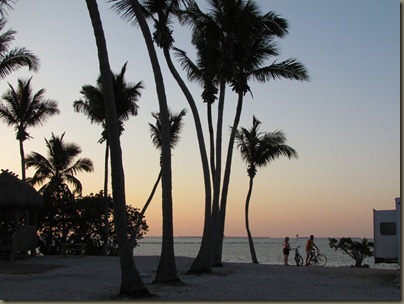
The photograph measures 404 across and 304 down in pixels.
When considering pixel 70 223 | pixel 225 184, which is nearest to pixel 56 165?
pixel 70 223

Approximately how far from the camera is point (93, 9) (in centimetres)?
1430

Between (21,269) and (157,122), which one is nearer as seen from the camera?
(21,269)

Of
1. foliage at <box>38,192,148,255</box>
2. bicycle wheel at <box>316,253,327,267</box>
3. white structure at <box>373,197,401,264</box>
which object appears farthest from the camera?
foliage at <box>38,192,148,255</box>

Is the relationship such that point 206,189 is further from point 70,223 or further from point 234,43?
point 70,223

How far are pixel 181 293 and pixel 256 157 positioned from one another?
817 inches

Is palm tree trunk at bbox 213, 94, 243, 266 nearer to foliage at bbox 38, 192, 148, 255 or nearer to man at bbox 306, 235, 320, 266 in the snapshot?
man at bbox 306, 235, 320, 266

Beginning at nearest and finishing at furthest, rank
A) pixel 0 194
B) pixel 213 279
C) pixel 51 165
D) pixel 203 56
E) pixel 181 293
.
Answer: pixel 181 293 < pixel 213 279 < pixel 203 56 < pixel 0 194 < pixel 51 165

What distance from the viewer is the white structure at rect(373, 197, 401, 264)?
20500 mm

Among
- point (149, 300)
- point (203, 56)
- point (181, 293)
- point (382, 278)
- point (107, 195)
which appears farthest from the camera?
point (107, 195)

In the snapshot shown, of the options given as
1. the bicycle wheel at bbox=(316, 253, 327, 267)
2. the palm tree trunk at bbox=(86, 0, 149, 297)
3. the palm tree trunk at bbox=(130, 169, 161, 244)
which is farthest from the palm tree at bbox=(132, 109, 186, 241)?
the palm tree trunk at bbox=(86, 0, 149, 297)

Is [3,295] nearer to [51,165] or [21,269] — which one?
[21,269]

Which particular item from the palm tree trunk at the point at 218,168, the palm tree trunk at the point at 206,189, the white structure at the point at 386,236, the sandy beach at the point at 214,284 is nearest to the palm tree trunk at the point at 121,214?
Result: the sandy beach at the point at 214,284

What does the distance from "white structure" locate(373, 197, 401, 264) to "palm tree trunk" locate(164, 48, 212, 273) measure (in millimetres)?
6081

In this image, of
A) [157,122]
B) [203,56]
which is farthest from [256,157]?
[203,56]
